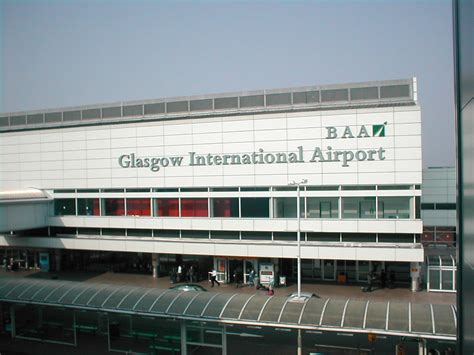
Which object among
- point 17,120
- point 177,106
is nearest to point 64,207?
point 17,120

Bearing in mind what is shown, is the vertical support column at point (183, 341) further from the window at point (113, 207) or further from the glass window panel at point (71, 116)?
the glass window panel at point (71, 116)

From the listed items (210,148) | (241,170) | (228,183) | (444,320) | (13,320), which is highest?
(210,148)

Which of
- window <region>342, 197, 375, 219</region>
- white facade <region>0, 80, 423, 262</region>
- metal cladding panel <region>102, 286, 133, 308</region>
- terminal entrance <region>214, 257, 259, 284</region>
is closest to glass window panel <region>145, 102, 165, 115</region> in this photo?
white facade <region>0, 80, 423, 262</region>

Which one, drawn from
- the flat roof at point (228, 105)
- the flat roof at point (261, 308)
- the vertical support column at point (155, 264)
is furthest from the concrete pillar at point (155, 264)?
the flat roof at point (261, 308)

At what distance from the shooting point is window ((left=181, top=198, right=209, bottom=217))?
80.7 feet

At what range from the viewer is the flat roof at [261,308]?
1288 cm

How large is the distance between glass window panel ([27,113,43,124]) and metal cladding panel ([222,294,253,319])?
21.2 metres

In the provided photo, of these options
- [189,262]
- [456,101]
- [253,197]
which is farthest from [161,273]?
[456,101]

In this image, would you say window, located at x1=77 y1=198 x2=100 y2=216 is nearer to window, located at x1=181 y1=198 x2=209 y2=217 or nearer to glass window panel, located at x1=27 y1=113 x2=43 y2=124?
window, located at x1=181 y1=198 x2=209 y2=217

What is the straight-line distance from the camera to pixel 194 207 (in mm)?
24812

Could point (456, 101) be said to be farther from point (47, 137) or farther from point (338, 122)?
point (47, 137)

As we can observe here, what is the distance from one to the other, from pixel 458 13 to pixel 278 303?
1145 centimetres

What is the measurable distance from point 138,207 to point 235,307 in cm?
1307

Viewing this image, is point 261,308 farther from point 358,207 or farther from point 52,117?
point 52,117
